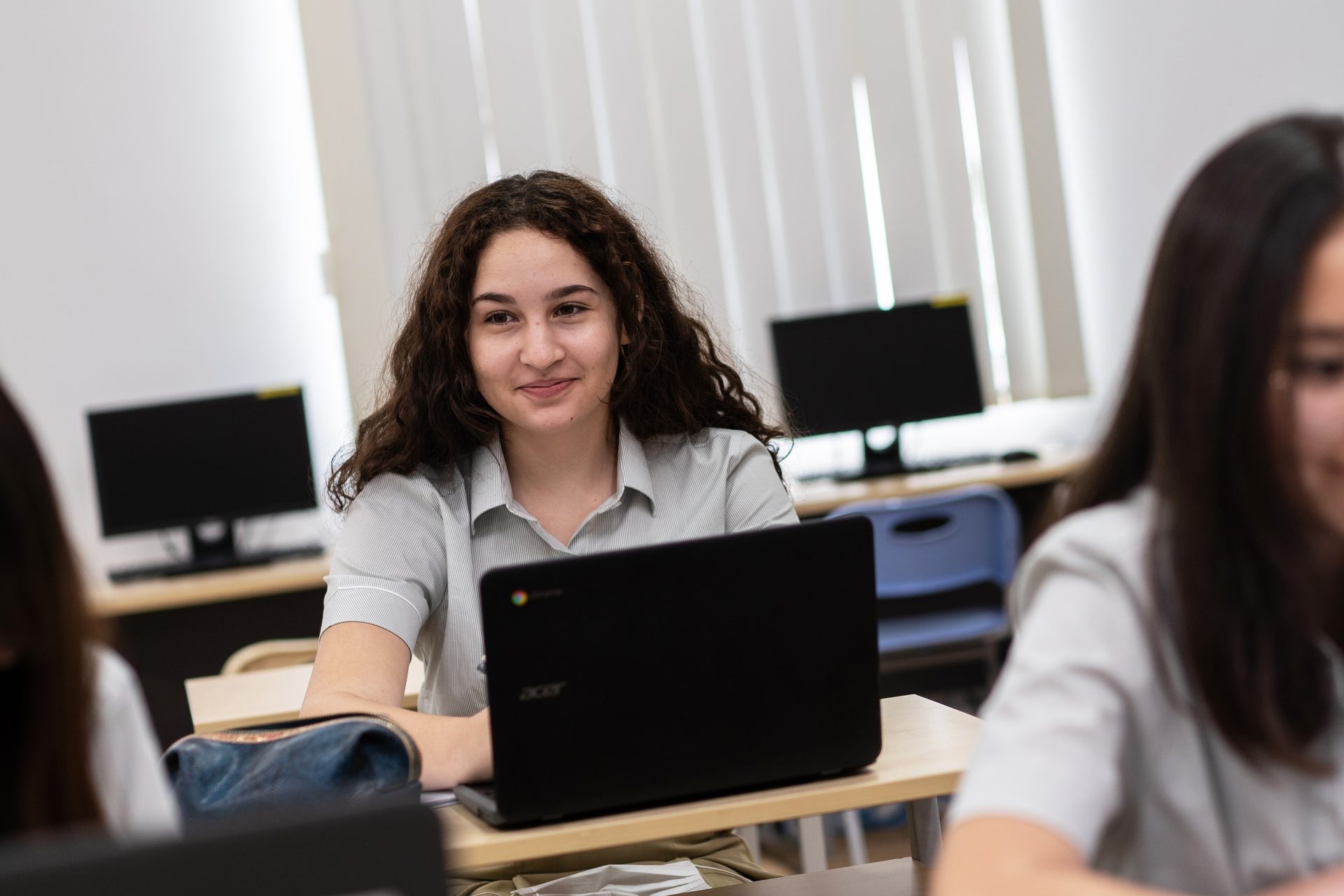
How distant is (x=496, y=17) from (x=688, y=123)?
2.13 feet

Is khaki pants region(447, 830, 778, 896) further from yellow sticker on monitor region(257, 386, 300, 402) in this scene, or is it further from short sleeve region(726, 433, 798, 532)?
yellow sticker on monitor region(257, 386, 300, 402)

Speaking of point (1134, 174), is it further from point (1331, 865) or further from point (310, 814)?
point (310, 814)

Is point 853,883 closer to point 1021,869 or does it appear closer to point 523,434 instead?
point 523,434

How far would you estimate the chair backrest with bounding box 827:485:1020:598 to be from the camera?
3311mm

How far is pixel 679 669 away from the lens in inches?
49.3

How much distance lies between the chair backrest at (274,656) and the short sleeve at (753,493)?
52.2 inches

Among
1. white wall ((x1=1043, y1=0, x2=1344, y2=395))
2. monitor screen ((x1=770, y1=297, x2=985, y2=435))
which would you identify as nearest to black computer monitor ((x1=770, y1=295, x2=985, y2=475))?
monitor screen ((x1=770, y1=297, x2=985, y2=435))

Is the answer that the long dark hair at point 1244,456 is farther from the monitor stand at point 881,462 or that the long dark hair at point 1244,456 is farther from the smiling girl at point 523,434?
the monitor stand at point 881,462

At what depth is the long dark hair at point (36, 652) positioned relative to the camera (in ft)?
2.60

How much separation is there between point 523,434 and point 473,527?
15 centimetres

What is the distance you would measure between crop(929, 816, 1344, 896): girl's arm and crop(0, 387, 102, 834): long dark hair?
508 mm

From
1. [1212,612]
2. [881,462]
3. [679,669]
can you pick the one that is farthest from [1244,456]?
[881,462]

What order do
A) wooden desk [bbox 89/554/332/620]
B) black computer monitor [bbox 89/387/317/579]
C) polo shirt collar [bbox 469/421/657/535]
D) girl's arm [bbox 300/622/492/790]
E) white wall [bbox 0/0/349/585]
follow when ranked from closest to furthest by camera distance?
girl's arm [bbox 300/622/492/790], polo shirt collar [bbox 469/421/657/535], wooden desk [bbox 89/554/332/620], black computer monitor [bbox 89/387/317/579], white wall [bbox 0/0/349/585]

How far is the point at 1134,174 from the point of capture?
443 cm
